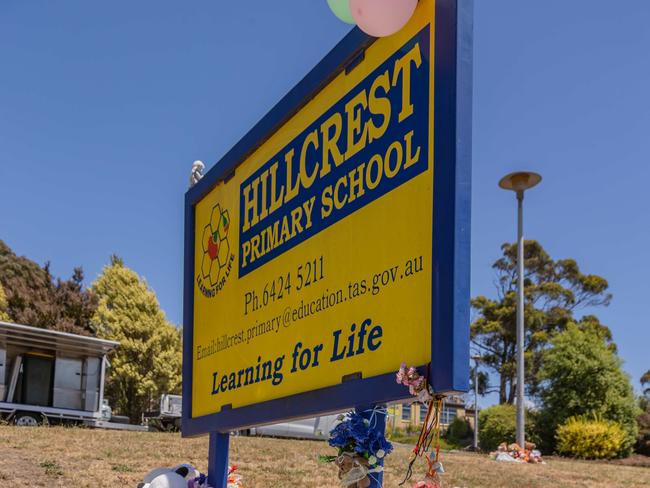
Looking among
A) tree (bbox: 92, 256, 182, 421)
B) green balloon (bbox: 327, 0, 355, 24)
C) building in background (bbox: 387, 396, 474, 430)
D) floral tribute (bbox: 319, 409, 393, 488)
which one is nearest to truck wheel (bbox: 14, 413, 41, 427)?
tree (bbox: 92, 256, 182, 421)

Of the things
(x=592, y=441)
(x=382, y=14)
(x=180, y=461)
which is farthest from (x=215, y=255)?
(x=592, y=441)

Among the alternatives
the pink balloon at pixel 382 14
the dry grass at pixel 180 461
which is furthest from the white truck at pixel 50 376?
the pink balloon at pixel 382 14

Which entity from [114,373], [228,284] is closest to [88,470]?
[228,284]

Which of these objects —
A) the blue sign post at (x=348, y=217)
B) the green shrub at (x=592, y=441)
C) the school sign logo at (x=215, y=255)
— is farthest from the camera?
the green shrub at (x=592, y=441)

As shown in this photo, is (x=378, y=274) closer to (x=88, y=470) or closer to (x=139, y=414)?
(x=88, y=470)

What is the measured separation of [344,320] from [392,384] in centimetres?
65

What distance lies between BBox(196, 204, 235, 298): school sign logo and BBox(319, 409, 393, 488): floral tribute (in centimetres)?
231

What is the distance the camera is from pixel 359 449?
12.4 ft

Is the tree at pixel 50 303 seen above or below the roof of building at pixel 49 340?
above

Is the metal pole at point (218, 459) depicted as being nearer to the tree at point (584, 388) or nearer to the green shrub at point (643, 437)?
the tree at point (584, 388)

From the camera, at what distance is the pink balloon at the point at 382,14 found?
377 centimetres

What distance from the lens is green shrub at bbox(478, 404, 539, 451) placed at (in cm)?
2895

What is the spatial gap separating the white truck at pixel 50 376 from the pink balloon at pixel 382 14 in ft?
53.1

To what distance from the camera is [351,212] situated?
4.31 m
